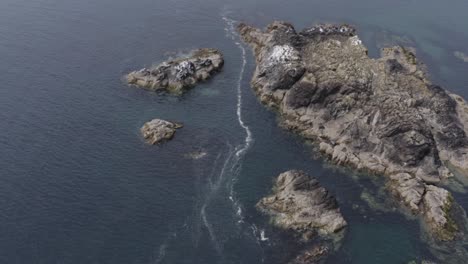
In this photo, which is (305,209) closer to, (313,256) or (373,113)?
(313,256)

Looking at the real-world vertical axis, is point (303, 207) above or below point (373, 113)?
below

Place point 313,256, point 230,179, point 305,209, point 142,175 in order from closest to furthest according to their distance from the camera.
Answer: point 313,256
point 305,209
point 142,175
point 230,179

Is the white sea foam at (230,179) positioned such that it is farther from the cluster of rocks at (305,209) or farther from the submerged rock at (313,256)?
the submerged rock at (313,256)

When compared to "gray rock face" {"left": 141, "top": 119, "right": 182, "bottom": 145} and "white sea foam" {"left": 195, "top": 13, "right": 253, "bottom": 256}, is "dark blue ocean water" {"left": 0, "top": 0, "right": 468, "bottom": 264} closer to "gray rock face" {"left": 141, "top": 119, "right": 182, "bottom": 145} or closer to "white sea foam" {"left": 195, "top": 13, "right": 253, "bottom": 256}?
"white sea foam" {"left": 195, "top": 13, "right": 253, "bottom": 256}

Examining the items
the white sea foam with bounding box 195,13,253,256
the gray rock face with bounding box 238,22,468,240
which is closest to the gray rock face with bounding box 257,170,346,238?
the white sea foam with bounding box 195,13,253,256

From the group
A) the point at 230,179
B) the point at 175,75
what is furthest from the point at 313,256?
the point at 175,75

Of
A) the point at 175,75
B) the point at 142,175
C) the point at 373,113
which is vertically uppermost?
the point at 373,113

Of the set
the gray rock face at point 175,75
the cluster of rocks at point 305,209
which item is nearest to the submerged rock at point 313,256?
the cluster of rocks at point 305,209

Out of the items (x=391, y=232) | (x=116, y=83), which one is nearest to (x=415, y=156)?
(x=391, y=232)
